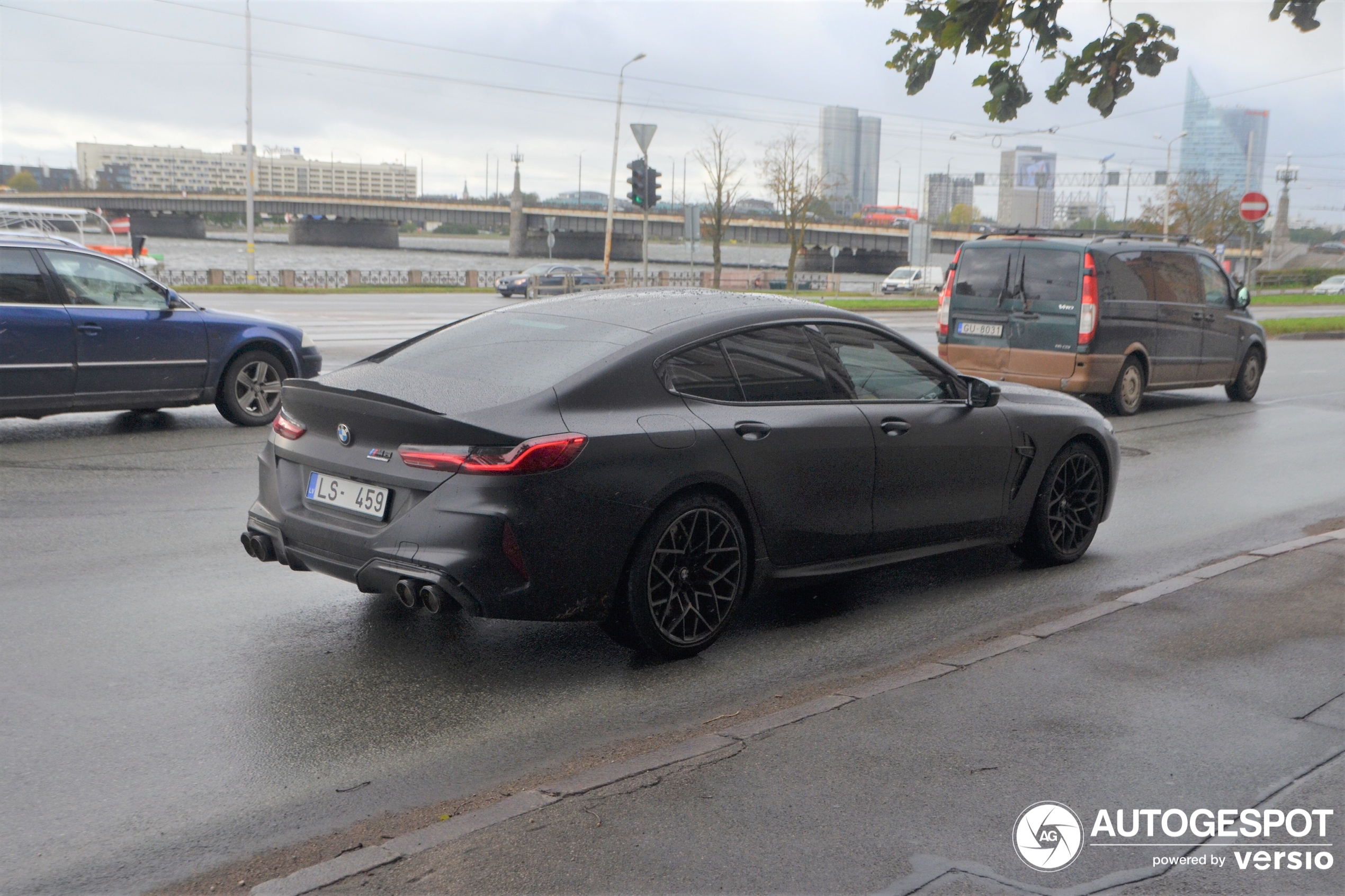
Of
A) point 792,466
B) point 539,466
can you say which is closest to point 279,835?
point 539,466

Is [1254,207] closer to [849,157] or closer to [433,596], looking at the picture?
[433,596]

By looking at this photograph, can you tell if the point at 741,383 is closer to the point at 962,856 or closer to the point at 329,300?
the point at 962,856

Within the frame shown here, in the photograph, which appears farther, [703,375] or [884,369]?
[884,369]

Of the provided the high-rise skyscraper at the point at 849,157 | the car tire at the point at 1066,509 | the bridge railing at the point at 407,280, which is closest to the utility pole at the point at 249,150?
the bridge railing at the point at 407,280

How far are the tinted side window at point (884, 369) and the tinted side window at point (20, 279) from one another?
7129mm

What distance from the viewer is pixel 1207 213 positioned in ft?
234

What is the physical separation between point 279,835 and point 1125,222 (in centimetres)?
8235

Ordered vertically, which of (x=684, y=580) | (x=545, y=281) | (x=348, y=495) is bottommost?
(x=684, y=580)

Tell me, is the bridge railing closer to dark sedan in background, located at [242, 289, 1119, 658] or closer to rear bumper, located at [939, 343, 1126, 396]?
rear bumper, located at [939, 343, 1126, 396]

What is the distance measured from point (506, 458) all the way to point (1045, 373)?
31.8 ft

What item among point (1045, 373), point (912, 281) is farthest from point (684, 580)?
point (912, 281)

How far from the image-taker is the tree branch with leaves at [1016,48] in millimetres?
6555

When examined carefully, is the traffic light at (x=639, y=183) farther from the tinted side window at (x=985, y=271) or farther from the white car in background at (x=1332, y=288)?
the white car in background at (x=1332, y=288)

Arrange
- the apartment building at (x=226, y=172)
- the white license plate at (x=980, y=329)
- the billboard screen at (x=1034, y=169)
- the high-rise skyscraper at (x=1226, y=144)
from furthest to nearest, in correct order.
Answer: the apartment building at (x=226, y=172) < the high-rise skyscraper at (x=1226, y=144) < the billboard screen at (x=1034, y=169) < the white license plate at (x=980, y=329)
